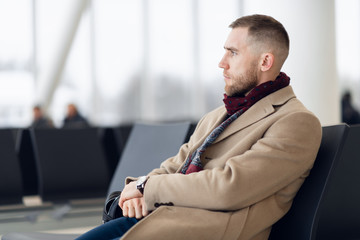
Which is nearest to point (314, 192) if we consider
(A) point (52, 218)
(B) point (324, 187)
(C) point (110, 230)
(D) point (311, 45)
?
(B) point (324, 187)

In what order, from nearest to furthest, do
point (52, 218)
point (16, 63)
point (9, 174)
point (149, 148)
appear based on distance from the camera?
point (149, 148), point (52, 218), point (9, 174), point (16, 63)

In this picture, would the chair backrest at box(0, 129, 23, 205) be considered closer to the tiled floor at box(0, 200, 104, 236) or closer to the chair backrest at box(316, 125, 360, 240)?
the tiled floor at box(0, 200, 104, 236)

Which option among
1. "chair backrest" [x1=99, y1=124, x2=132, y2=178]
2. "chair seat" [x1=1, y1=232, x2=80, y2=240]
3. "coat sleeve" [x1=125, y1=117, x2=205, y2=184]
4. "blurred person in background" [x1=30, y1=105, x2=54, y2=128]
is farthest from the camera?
"blurred person in background" [x1=30, y1=105, x2=54, y2=128]

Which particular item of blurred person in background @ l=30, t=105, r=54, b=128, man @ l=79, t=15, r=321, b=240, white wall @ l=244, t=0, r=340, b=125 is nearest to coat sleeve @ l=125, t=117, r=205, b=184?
man @ l=79, t=15, r=321, b=240

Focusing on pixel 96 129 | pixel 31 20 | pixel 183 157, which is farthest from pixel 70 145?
pixel 31 20

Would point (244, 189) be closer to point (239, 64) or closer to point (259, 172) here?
point (259, 172)

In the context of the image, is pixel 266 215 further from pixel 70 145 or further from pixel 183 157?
pixel 70 145

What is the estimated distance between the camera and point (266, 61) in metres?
2.06

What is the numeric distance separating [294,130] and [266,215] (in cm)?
30

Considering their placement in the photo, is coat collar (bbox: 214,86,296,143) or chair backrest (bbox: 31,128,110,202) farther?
chair backrest (bbox: 31,128,110,202)

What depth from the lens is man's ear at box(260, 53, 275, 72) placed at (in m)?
2.05

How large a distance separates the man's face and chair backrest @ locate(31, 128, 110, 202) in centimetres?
216

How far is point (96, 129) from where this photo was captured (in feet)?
14.0

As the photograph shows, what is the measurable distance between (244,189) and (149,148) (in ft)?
3.95
